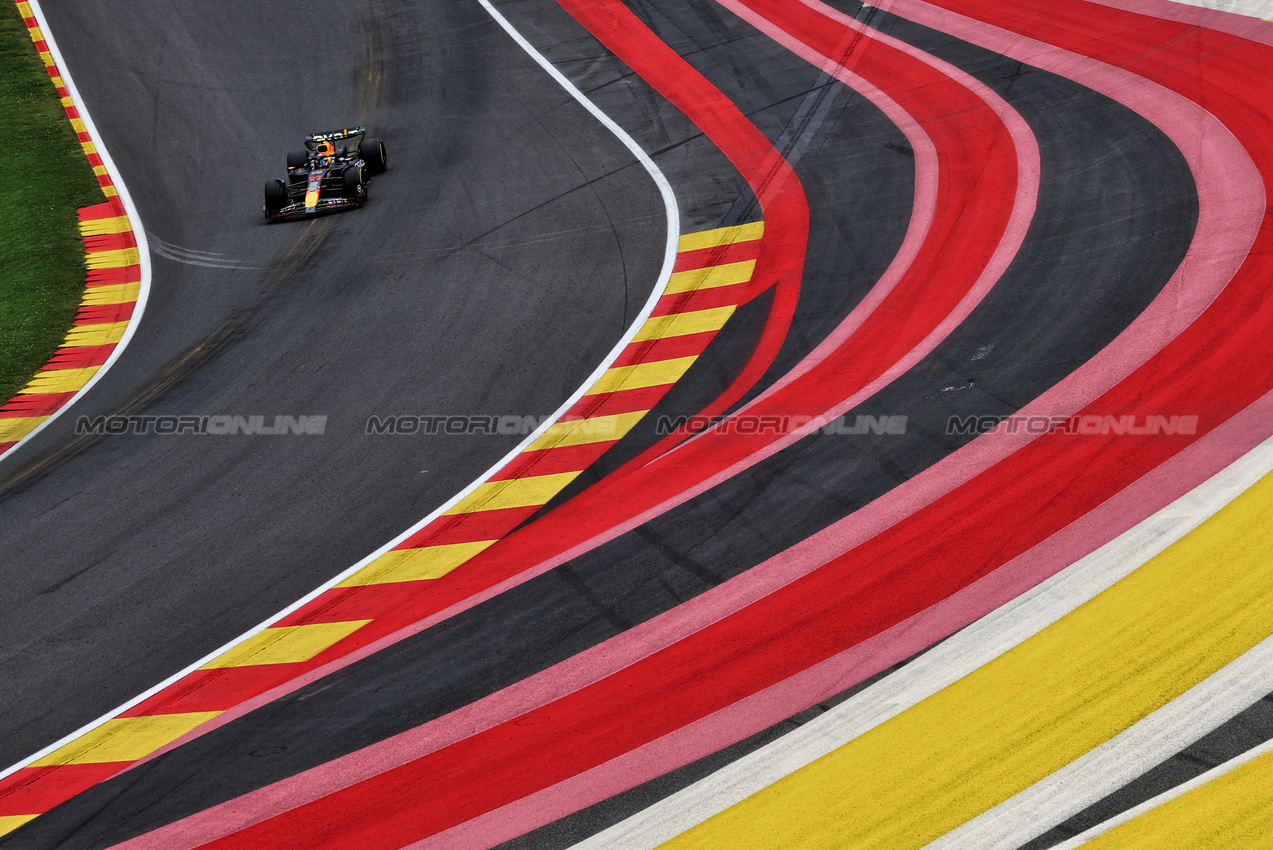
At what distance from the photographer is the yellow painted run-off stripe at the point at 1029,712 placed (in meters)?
6.77

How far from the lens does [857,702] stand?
754 centimetres

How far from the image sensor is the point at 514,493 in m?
Answer: 10.3

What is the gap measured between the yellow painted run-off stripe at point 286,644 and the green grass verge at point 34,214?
5.99 m

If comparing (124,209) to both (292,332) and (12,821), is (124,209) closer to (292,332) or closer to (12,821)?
(292,332)

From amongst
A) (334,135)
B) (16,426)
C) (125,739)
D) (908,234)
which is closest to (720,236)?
(908,234)

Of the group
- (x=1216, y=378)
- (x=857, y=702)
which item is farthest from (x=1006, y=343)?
(x=857, y=702)

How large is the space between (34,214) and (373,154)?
5.14m

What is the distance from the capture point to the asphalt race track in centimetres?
726

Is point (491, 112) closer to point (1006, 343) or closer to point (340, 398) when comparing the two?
point (340, 398)

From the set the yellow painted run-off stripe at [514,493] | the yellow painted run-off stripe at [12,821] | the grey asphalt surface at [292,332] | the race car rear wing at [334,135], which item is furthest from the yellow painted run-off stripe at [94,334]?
the yellow painted run-off stripe at [12,821]

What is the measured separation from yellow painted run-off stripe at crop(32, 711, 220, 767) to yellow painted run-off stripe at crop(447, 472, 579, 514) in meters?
2.87

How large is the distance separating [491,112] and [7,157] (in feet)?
26.4

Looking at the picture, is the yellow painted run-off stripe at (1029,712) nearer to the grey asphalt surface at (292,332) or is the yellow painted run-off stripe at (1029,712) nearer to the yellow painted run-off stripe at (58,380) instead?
the grey asphalt surface at (292,332)

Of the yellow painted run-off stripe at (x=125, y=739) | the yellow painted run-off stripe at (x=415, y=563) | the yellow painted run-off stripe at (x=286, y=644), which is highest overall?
the yellow painted run-off stripe at (x=415, y=563)
